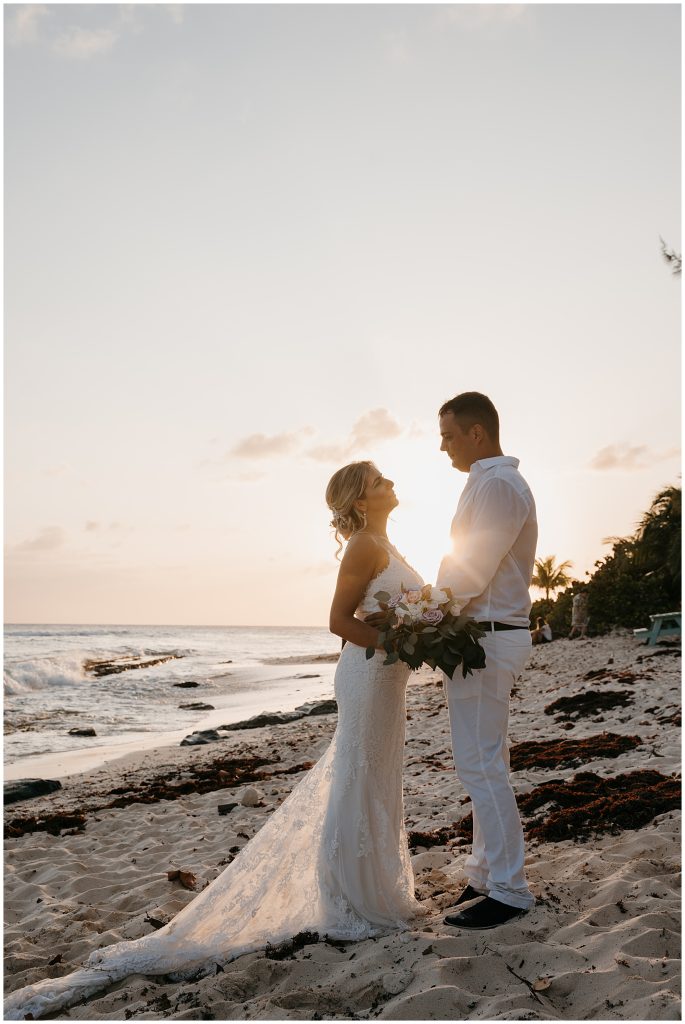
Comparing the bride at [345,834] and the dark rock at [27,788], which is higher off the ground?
the bride at [345,834]

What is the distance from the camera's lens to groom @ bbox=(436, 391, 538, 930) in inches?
171

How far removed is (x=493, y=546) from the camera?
174 inches

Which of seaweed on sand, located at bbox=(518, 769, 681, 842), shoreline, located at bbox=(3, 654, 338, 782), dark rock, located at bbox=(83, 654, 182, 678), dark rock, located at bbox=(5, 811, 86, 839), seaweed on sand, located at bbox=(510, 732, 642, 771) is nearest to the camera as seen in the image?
seaweed on sand, located at bbox=(518, 769, 681, 842)

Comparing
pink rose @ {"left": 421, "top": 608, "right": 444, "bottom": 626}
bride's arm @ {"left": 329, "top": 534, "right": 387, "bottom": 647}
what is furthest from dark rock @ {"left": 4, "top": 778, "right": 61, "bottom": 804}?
pink rose @ {"left": 421, "top": 608, "right": 444, "bottom": 626}

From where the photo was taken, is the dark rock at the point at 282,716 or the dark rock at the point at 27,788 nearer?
the dark rock at the point at 27,788

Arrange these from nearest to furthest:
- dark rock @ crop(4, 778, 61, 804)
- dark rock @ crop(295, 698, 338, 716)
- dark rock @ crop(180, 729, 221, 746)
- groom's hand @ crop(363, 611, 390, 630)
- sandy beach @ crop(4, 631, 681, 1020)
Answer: sandy beach @ crop(4, 631, 681, 1020), groom's hand @ crop(363, 611, 390, 630), dark rock @ crop(4, 778, 61, 804), dark rock @ crop(180, 729, 221, 746), dark rock @ crop(295, 698, 338, 716)

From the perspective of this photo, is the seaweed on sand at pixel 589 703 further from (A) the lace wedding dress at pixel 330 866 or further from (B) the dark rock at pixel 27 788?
(B) the dark rock at pixel 27 788

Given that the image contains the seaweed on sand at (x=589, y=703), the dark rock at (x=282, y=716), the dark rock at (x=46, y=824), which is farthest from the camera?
the dark rock at (x=282, y=716)

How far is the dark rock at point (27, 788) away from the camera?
446 inches

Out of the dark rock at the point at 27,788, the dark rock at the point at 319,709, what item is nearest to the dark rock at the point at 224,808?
the dark rock at the point at 27,788

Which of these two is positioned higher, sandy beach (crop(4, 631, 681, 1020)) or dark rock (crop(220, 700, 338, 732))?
sandy beach (crop(4, 631, 681, 1020))

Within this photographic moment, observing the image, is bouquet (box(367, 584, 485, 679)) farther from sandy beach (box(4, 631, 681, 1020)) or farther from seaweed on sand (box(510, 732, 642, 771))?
seaweed on sand (box(510, 732, 642, 771))

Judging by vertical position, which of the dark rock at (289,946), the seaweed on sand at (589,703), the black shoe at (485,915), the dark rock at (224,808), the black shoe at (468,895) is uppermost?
the seaweed on sand at (589,703)

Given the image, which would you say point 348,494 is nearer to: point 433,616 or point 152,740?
point 433,616
